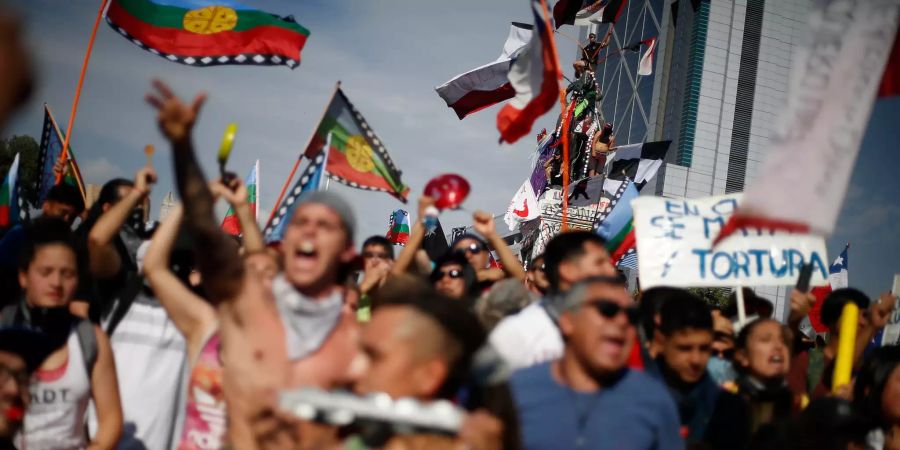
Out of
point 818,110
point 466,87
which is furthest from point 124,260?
point 466,87

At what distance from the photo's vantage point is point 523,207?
45.0 feet

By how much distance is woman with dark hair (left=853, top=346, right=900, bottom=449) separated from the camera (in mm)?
4375

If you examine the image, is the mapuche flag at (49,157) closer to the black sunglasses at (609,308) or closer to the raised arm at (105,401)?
the raised arm at (105,401)

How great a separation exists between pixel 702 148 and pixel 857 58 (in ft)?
140

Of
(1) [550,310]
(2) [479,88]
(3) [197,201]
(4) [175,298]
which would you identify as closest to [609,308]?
(1) [550,310]

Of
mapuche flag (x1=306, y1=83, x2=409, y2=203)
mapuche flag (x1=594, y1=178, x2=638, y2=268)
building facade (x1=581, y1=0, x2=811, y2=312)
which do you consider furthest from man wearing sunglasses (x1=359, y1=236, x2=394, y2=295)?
building facade (x1=581, y1=0, x2=811, y2=312)

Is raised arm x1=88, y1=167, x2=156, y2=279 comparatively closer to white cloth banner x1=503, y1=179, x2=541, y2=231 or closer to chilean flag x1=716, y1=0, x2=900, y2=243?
chilean flag x1=716, y1=0, x2=900, y2=243

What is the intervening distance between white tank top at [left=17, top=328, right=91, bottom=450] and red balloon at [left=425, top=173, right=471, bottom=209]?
81.5 inches

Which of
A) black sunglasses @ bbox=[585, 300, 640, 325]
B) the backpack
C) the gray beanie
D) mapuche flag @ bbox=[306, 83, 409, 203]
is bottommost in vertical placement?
the backpack

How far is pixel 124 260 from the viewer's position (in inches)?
179

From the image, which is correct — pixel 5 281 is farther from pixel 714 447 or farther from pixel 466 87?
pixel 466 87

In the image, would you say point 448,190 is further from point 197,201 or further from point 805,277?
point 197,201

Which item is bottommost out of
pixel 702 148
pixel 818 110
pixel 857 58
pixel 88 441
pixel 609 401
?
pixel 88 441

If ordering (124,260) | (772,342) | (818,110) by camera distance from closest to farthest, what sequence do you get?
1. (818,110)
2. (772,342)
3. (124,260)
